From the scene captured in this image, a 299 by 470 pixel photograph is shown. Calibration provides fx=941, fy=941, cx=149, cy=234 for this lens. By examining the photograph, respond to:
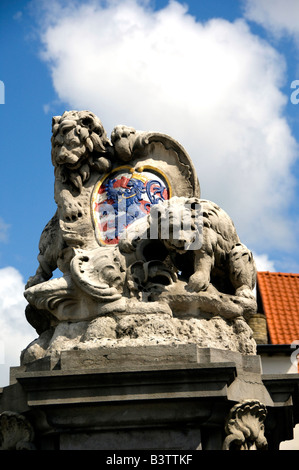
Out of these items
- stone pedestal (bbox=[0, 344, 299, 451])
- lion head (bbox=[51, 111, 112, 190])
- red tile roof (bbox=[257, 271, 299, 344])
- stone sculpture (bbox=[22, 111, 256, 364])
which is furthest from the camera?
red tile roof (bbox=[257, 271, 299, 344])

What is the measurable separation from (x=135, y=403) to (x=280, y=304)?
17621mm

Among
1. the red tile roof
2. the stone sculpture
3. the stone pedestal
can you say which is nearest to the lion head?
the stone sculpture

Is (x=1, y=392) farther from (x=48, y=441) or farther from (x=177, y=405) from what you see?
(x=177, y=405)

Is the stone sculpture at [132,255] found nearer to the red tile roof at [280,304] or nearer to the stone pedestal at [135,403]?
the stone pedestal at [135,403]

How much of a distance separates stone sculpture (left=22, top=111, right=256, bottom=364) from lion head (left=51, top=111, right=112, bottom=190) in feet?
0.03

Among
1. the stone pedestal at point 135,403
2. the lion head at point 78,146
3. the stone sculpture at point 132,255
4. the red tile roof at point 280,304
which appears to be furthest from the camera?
the red tile roof at point 280,304

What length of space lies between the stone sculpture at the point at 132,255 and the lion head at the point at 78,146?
0.4 inches

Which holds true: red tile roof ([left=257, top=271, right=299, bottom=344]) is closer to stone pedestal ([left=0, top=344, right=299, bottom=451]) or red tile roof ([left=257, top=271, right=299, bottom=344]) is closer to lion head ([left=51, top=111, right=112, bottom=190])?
lion head ([left=51, top=111, right=112, bottom=190])

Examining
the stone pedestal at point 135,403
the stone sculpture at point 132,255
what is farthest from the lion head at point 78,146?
the stone pedestal at point 135,403

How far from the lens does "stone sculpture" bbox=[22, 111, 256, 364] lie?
328 inches

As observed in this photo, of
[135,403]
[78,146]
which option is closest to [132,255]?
[78,146]

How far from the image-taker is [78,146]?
9227mm

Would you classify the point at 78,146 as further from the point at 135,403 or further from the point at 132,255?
the point at 135,403

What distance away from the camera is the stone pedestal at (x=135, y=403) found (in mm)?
7625
